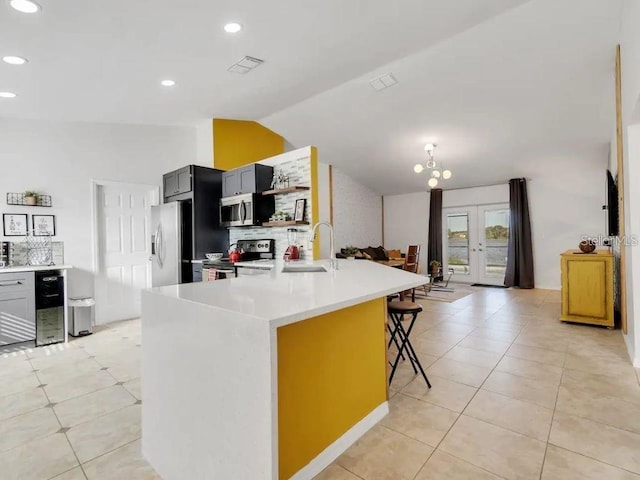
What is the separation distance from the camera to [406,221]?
362 inches

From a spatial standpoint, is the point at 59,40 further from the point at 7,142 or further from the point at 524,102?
the point at 524,102

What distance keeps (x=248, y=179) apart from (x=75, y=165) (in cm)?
225

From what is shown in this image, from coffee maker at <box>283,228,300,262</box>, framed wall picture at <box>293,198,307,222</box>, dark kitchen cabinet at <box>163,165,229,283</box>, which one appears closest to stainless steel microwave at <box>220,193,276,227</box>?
dark kitchen cabinet at <box>163,165,229,283</box>

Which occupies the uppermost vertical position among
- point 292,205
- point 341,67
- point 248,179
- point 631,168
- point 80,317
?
point 341,67

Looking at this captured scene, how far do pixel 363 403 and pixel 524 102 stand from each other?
467cm

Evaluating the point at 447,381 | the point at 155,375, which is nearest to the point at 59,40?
the point at 155,375

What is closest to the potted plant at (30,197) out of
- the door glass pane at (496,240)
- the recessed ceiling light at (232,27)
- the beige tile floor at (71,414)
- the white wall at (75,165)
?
the white wall at (75,165)

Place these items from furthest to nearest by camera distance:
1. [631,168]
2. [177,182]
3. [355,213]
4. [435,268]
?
[355,213], [435,268], [177,182], [631,168]

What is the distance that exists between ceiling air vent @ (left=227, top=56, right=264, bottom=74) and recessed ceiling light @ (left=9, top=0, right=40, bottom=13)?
159 centimetres

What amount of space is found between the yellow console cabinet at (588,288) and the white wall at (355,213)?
4577 mm

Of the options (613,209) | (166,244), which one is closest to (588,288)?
(613,209)

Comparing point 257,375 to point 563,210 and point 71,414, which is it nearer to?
point 71,414

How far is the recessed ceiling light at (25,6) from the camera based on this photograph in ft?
7.11

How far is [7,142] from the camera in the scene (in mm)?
4027
